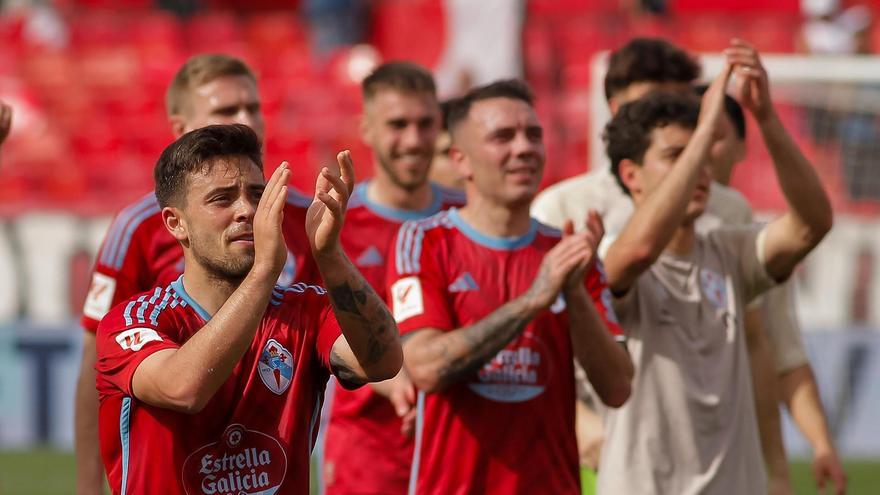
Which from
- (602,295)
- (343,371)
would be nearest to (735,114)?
(602,295)

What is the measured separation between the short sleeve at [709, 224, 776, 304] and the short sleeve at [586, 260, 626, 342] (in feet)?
2.06

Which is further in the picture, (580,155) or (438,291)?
(580,155)

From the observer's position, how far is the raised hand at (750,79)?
4.79 meters

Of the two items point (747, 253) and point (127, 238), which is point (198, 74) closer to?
point (127, 238)

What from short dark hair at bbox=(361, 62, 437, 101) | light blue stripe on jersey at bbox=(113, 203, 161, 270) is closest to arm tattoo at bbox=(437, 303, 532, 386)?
light blue stripe on jersey at bbox=(113, 203, 161, 270)

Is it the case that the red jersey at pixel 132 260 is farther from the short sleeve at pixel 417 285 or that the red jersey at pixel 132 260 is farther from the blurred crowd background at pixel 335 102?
the blurred crowd background at pixel 335 102

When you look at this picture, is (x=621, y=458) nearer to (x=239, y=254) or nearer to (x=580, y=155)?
(x=239, y=254)

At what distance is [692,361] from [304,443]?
69.0 inches

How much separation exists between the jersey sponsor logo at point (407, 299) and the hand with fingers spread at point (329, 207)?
1.13 m

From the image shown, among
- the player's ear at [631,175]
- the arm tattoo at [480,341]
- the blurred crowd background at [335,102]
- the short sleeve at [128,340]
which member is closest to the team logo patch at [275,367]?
the short sleeve at [128,340]

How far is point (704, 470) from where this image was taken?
191 inches

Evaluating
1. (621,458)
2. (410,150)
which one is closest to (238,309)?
(621,458)

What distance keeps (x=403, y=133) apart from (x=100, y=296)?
160 centimetres

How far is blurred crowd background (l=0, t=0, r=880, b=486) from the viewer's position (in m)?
10.2
